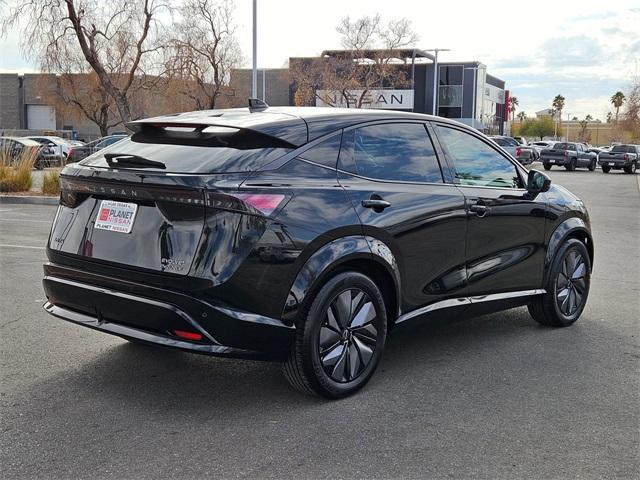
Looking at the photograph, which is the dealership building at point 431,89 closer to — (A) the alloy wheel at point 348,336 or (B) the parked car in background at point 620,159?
(B) the parked car in background at point 620,159

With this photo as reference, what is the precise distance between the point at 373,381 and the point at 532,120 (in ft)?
426

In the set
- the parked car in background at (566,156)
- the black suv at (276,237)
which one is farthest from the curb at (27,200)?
the parked car in background at (566,156)

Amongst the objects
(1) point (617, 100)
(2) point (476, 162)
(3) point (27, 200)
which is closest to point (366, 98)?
(3) point (27, 200)

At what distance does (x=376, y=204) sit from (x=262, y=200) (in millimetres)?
841

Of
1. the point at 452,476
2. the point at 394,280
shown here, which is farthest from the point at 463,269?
the point at 452,476

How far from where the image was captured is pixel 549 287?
19.2 feet

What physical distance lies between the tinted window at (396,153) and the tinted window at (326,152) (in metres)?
0.15

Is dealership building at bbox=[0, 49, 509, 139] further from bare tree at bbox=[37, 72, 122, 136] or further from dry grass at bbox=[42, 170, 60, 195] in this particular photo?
dry grass at bbox=[42, 170, 60, 195]

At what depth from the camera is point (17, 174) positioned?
17.7 meters

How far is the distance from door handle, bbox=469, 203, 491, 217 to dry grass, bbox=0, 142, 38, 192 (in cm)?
1527

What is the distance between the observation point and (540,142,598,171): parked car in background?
43.9 meters

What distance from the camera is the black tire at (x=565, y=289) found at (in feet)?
19.3

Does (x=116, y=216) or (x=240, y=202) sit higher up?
(x=240, y=202)

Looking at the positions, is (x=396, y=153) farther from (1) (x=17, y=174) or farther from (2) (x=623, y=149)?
(2) (x=623, y=149)
